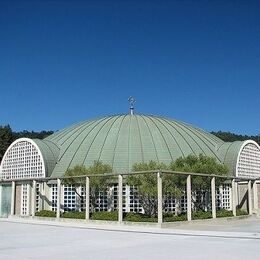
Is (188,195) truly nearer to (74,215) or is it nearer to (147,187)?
(147,187)

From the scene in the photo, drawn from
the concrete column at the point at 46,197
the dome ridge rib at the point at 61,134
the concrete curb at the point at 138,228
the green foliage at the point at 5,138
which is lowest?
the concrete curb at the point at 138,228

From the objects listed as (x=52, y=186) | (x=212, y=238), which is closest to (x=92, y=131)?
(x=52, y=186)

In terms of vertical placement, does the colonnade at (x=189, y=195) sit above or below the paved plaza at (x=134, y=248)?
above

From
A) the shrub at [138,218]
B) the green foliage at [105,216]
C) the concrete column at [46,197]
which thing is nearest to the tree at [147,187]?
the shrub at [138,218]

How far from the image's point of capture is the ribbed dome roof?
41.1 meters

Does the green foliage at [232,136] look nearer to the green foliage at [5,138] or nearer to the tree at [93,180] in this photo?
the green foliage at [5,138]

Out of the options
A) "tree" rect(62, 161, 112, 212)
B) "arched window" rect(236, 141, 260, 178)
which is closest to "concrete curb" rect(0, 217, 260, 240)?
"tree" rect(62, 161, 112, 212)

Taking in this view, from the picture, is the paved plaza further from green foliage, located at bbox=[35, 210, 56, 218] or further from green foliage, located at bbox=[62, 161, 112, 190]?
green foliage, located at bbox=[35, 210, 56, 218]

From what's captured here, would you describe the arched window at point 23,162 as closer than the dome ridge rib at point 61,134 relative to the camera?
Yes

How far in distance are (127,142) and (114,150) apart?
1604 mm

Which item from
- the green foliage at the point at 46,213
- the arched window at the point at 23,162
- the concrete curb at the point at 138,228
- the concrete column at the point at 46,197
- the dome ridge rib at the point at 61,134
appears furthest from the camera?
the dome ridge rib at the point at 61,134

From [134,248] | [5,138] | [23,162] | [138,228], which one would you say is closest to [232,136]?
[5,138]

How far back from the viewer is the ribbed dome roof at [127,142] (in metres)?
41.1

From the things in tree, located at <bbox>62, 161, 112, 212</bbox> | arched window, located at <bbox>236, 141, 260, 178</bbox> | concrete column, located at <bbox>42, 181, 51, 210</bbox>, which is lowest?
concrete column, located at <bbox>42, 181, 51, 210</bbox>
